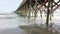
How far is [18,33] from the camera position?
23.5 feet

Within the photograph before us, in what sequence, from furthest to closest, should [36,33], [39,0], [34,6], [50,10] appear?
1. [34,6]
2. [39,0]
3. [50,10]
4. [36,33]

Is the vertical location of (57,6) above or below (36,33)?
above

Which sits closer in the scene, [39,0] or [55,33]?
[55,33]

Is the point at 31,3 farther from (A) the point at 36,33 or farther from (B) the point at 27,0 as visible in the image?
(A) the point at 36,33

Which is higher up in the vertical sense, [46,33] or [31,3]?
[31,3]

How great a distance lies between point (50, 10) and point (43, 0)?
1.44m

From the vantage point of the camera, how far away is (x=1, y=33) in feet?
23.5

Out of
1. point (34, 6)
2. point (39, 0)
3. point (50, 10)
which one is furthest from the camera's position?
point (34, 6)

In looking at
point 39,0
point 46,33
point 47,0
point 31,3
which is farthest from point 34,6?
point 46,33

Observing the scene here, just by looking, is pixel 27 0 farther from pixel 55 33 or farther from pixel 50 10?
pixel 55 33

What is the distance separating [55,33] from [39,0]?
14.4ft

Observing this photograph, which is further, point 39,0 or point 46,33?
point 39,0

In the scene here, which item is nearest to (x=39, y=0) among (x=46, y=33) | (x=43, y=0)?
(x=43, y=0)

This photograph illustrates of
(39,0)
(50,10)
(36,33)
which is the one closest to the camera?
(36,33)
